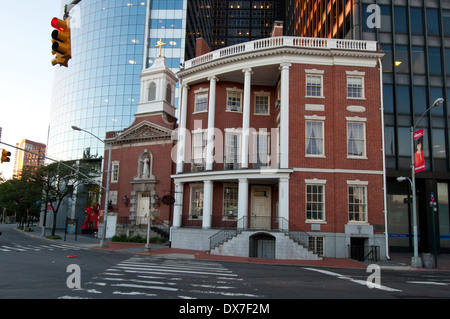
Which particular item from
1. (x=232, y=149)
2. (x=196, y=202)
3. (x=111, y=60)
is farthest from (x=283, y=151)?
(x=111, y=60)

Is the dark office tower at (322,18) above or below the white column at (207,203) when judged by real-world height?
above

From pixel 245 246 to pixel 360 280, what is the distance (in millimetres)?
10001

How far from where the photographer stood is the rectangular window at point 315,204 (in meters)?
24.7

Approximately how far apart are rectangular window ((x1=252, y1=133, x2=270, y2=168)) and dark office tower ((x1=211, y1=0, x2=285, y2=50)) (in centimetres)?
8196

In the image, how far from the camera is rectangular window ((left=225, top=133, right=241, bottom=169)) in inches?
1127

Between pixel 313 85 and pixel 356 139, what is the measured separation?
505 centimetres

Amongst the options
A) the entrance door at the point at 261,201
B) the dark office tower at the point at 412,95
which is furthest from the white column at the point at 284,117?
the dark office tower at the point at 412,95

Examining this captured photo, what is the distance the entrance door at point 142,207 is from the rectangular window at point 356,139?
1989cm

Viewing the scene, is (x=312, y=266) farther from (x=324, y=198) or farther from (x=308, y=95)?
(x=308, y=95)

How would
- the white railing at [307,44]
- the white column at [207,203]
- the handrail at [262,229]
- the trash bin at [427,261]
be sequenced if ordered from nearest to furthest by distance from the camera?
1. the trash bin at [427,261]
2. the handrail at [262,229]
3. the white railing at [307,44]
4. the white column at [207,203]

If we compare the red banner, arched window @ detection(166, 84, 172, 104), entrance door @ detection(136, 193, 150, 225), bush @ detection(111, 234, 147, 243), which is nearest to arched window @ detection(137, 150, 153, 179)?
entrance door @ detection(136, 193, 150, 225)

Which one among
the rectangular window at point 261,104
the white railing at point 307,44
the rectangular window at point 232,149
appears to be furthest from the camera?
the rectangular window at point 261,104

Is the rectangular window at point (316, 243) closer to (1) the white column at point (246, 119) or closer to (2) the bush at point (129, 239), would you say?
(1) the white column at point (246, 119)

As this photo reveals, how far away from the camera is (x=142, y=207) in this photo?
35.7 metres
